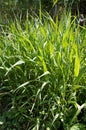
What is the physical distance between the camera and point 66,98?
2.25 m

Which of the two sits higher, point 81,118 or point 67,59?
point 67,59

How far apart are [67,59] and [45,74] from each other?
23 cm

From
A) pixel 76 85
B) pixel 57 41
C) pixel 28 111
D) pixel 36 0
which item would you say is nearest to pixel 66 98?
pixel 76 85

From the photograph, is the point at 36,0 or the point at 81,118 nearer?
the point at 81,118

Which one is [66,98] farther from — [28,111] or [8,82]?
[8,82]

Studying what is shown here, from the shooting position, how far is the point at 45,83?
2131mm

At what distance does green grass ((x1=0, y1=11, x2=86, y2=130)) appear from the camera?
86.2 inches

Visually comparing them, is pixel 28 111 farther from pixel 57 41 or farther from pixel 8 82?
pixel 57 41

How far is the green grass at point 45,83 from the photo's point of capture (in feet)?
7.18

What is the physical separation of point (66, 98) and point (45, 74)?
25 centimetres

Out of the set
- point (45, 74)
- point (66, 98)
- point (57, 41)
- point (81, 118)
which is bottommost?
point (81, 118)

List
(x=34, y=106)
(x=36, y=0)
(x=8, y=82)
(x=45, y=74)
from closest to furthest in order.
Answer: (x=45, y=74), (x=34, y=106), (x=8, y=82), (x=36, y=0)

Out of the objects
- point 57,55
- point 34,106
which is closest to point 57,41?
point 57,55

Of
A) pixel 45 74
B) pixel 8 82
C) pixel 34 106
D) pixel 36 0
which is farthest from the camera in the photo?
pixel 36 0
